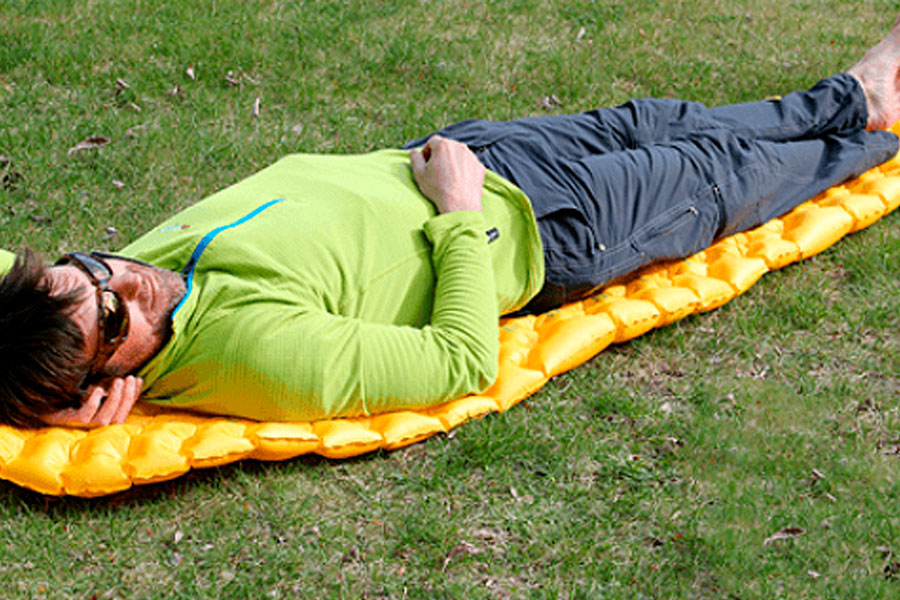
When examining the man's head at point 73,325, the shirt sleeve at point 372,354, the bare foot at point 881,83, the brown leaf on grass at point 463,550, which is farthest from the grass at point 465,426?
the bare foot at point 881,83

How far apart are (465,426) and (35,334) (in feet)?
5.10

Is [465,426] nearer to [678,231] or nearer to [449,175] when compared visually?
[449,175]

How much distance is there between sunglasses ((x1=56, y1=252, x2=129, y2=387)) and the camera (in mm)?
3133

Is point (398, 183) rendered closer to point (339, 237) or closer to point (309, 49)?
point (339, 237)

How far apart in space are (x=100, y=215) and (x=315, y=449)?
232 centimetres

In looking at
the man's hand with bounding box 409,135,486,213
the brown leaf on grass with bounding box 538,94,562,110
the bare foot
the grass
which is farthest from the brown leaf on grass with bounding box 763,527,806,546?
the brown leaf on grass with bounding box 538,94,562,110

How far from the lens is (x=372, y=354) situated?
3.30 m

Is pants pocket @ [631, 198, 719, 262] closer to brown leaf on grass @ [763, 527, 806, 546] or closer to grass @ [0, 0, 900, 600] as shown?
grass @ [0, 0, 900, 600]

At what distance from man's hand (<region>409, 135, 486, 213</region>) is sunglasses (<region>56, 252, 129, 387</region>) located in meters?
1.28

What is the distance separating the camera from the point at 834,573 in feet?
10.1

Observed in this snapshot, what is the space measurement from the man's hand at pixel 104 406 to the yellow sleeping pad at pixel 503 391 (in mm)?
55

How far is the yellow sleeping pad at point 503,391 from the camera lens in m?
3.26

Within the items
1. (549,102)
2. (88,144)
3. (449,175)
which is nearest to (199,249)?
(449,175)

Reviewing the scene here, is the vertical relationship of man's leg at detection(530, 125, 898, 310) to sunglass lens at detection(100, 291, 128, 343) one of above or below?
below
